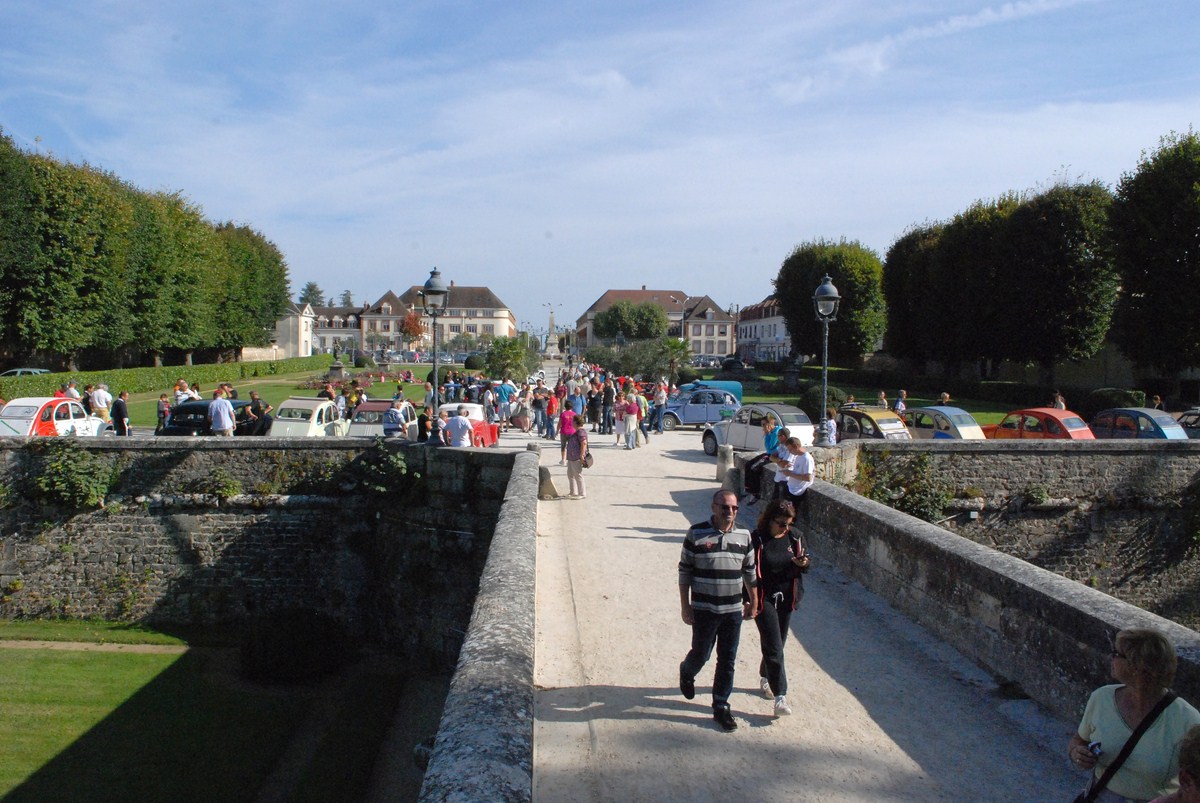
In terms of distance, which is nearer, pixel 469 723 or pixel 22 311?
pixel 469 723

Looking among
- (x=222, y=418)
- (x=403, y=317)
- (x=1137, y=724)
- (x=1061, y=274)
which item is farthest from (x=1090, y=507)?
(x=403, y=317)

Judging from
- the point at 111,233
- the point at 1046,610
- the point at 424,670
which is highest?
the point at 111,233

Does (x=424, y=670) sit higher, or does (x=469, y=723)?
(x=469, y=723)

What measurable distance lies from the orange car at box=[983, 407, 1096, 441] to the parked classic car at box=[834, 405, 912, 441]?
6.49 ft

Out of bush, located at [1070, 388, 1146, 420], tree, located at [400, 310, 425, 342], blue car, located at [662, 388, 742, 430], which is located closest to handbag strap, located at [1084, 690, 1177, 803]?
blue car, located at [662, 388, 742, 430]

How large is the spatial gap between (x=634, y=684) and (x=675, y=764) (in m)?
1.24

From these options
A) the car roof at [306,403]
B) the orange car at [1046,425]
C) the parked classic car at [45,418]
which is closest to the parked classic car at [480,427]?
the car roof at [306,403]

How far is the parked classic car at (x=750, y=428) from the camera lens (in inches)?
715

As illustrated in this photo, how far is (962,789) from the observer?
4.60 meters

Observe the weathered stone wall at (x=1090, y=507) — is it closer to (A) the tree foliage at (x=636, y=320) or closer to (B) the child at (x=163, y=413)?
(B) the child at (x=163, y=413)

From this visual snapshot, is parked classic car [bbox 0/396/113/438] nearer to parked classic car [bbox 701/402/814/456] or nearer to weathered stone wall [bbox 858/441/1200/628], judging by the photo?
parked classic car [bbox 701/402/814/456]

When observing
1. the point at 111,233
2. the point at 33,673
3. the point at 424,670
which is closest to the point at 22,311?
the point at 111,233

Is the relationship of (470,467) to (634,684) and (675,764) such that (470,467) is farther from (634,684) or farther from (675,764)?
(675,764)

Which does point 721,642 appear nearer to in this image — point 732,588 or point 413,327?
point 732,588
